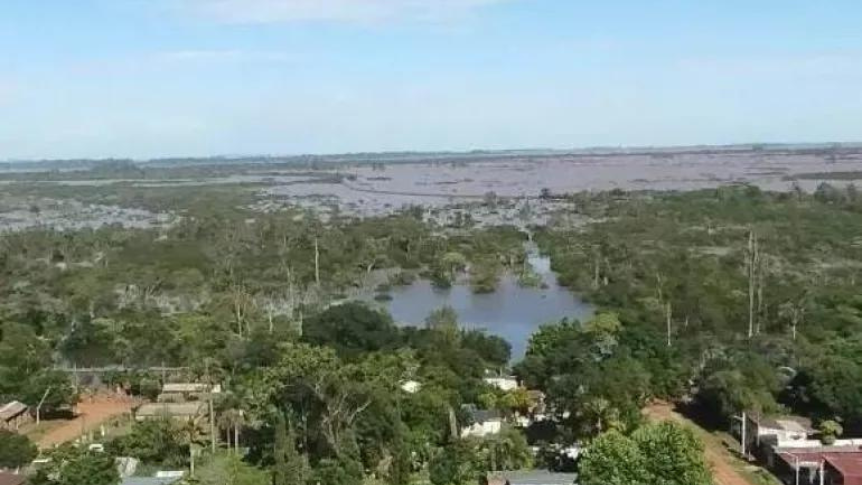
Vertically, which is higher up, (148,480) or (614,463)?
(614,463)

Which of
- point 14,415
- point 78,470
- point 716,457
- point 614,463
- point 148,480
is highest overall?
point 614,463

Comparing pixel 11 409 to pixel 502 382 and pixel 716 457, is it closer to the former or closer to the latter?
pixel 502 382

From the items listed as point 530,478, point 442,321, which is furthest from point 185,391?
point 530,478

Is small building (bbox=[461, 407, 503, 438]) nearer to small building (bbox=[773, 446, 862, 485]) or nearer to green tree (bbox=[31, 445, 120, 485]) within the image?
small building (bbox=[773, 446, 862, 485])

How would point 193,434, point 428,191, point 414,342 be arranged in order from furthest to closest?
point 428,191 → point 414,342 → point 193,434

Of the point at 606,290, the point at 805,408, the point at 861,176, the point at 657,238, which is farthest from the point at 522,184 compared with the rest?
the point at 805,408

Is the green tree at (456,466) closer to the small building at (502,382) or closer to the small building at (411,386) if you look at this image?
the small building at (411,386)
